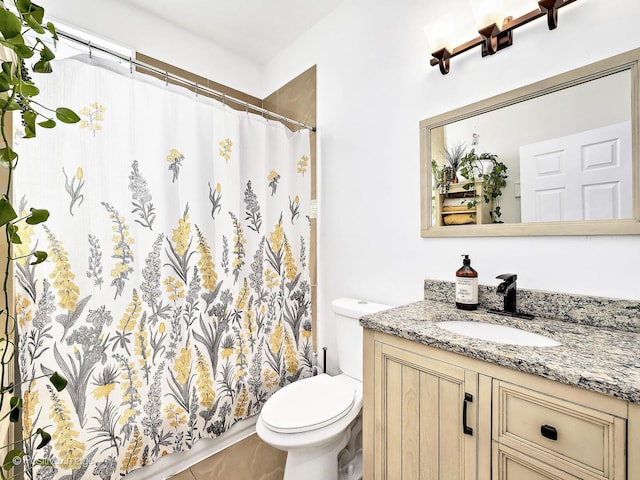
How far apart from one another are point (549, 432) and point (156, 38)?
8.68 feet

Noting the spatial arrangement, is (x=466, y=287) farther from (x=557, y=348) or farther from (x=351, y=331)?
(x=351, y=331)

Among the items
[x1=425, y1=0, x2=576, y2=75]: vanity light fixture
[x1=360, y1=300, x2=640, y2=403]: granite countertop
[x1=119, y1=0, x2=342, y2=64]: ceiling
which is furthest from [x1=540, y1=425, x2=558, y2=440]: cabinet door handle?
[x1=119, y1=0, x2=342, y2=64]: ceiling

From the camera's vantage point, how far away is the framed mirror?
1.00 metres

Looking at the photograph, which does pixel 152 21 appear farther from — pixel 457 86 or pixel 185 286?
pixel 457 86

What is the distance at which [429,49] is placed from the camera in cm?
147

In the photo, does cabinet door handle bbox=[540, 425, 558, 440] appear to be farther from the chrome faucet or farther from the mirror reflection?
the mirror reflection

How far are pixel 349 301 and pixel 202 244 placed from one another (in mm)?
838

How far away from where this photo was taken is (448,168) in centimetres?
142

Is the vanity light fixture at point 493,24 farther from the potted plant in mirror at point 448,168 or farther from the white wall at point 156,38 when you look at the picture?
the white wall at point 156,38

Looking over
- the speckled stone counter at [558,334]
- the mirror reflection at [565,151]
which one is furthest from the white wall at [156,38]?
the speckled stone counter at [558,334]

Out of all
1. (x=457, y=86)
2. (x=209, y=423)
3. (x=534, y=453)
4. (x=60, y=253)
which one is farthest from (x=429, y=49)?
(x=209, y=423)

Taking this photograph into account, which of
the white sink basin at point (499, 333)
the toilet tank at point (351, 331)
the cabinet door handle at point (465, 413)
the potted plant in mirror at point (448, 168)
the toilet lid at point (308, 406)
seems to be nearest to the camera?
the cabinet door handle at point (465, 413)

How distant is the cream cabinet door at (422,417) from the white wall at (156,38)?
2.17 m

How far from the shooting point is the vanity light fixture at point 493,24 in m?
1.09
